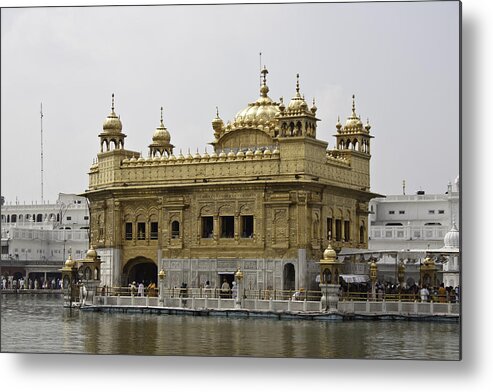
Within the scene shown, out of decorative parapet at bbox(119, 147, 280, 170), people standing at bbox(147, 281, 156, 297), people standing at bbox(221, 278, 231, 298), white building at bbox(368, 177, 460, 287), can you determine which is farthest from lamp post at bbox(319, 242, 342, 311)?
white building at bbox(368, 177, 460, 287)

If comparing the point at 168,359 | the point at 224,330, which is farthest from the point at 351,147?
the point at 168,359

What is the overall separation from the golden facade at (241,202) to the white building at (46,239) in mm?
1026

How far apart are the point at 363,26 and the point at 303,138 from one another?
7.08m

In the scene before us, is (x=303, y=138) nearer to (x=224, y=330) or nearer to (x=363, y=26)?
(x=224, y=330)

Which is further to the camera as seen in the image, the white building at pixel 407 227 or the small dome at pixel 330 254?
the white building at pixel 407 227

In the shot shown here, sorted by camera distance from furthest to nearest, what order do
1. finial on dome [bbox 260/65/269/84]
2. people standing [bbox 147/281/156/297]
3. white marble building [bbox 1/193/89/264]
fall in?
white marble building [bbox 1/193/89/264] → people standing [bbox 147/281/156/297] → finial on dome [bbox 260/65/269/84]

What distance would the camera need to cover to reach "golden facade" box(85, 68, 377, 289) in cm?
1922

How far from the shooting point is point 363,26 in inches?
473

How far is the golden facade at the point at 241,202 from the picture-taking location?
63.1 ft

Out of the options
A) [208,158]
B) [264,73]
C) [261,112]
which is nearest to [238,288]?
[208,158]

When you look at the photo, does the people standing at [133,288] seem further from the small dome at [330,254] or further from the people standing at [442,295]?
the people standing at [442,295]

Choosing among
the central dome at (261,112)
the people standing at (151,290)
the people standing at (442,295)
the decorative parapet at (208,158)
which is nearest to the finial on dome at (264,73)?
the people standing at (442,295)

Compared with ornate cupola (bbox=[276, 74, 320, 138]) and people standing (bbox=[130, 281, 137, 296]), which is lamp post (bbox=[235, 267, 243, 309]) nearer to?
people standing (bbox=[130, 281, 137, 296])

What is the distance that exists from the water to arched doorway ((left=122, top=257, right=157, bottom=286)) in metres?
2.93
